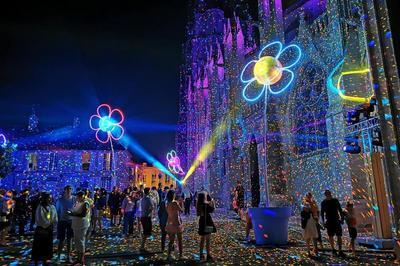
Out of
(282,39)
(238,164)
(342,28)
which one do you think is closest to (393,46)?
(342,28)

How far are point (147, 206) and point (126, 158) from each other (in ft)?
130

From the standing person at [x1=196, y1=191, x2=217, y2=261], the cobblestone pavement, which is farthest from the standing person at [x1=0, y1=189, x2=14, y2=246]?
the standing person at [x1=196, y1=191, x2=217, y2=261]

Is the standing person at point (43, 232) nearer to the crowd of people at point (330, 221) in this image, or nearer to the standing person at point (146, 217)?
the standing person at point (146, 217)

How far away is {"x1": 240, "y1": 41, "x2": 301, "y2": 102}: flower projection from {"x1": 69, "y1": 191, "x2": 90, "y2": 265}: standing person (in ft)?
23.9

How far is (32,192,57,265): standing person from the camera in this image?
21.7 ft

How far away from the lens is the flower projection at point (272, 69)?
37.2ft

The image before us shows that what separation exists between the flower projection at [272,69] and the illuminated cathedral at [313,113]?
0.31 m

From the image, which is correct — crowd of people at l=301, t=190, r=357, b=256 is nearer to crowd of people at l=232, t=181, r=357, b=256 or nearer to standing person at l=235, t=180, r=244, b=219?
crowd of people at l=232, t=181, r=357, b=256

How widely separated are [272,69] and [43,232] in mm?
8660

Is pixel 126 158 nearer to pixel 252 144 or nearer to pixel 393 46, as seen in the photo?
pixel 252 144

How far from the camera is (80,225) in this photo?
7117mm

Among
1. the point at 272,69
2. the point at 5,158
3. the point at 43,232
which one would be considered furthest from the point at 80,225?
the point at 5,158

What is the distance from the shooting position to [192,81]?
44406 mm

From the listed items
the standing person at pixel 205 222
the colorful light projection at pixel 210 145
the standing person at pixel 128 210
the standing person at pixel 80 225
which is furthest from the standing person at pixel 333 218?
→ the colorful light projection at pixel 210 145
